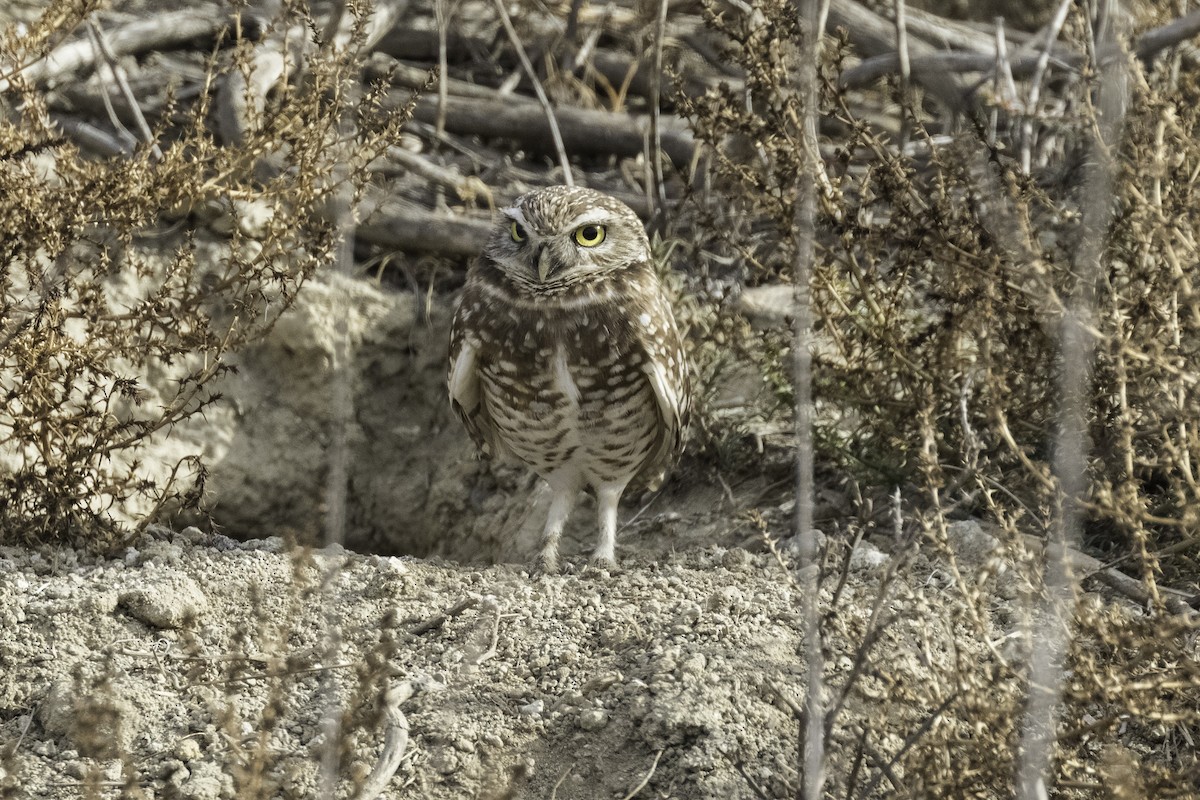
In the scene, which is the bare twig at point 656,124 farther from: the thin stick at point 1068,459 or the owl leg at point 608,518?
the thin stick at point 1068,459

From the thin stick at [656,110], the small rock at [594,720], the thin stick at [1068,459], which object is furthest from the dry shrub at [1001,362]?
the thin stick at [656,110]

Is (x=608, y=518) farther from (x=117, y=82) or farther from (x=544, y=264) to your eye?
(x=117, y=82)

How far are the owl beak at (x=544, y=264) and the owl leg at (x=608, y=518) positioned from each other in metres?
0.86

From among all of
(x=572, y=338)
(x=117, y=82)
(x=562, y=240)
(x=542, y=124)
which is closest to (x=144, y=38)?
(x=117, y=82)

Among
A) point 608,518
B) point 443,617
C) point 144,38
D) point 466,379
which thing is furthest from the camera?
point 144,38

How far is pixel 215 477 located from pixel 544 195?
209cm

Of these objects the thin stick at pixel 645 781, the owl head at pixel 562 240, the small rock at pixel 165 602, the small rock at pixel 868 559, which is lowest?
the thin stick at pixel 645 781

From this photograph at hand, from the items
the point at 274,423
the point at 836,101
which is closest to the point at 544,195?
the point at 836,101

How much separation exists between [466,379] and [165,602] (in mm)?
1363

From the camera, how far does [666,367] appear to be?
4207 millimetres

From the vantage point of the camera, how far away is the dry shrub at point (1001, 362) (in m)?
2.68

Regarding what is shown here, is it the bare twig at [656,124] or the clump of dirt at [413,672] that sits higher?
the bare twig at [656,124]

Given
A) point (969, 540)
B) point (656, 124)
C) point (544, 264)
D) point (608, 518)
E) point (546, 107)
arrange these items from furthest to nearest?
point (546, 107)
point (656, 124)
point (608, 518)
point (544, 264)
point (969, 540)

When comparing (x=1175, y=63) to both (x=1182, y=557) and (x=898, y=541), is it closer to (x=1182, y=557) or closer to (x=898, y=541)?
(x=1182, y=557)
